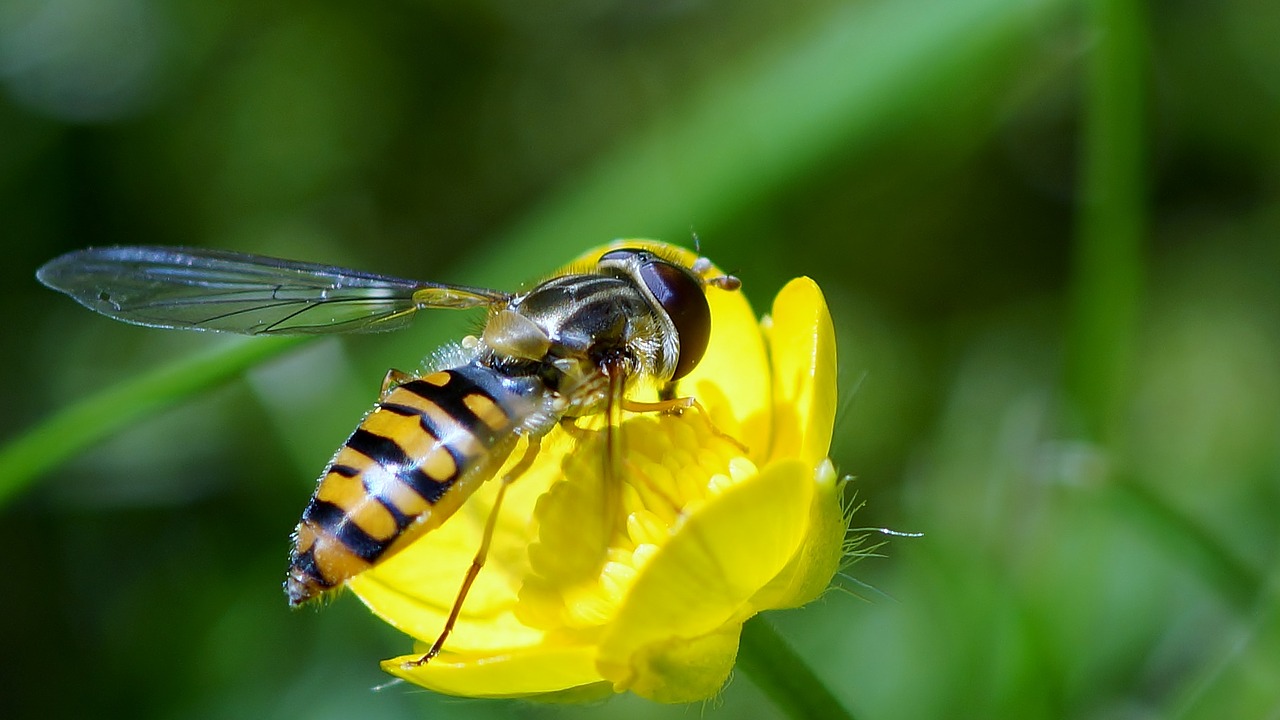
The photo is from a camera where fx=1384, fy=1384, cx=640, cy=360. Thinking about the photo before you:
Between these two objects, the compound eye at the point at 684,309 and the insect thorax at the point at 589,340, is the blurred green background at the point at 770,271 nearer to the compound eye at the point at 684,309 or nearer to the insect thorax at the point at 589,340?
the insect thorax at the point at 589,340

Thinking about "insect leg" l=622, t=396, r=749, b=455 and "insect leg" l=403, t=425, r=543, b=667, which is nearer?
"insect leg" l=403, t=425, r=543, b=667

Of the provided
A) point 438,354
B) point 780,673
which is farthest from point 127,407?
point 780,673

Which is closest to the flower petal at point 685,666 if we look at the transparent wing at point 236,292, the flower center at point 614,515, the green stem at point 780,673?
the green stem at point 780,673

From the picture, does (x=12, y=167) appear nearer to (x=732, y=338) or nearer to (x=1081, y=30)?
(x=732, y=338)

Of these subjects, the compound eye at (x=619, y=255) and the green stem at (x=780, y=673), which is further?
the compound eye at (x=619, y=255)

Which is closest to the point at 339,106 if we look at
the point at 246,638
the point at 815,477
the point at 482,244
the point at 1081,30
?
the point at 482,244

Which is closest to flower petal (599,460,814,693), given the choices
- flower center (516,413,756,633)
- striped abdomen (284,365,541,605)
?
flower center (516,413,756,633)

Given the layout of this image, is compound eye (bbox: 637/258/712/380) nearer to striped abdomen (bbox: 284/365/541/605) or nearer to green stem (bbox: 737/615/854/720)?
striped abdomen (bbox: 284/365/541/605)
